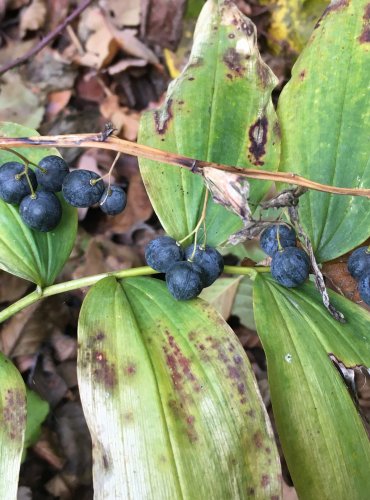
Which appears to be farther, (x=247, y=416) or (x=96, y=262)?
(x=96, y=262)

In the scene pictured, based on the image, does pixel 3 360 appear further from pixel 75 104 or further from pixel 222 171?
pixel 75 104

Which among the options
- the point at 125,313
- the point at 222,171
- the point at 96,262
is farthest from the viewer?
the point at 96,262

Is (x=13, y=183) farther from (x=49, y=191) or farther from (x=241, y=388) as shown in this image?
(x=241, y=388)

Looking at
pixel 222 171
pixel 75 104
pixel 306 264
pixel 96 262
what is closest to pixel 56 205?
pixel 222 171

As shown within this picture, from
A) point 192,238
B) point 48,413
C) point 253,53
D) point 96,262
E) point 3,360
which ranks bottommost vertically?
point 48,413

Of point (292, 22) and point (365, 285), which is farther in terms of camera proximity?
point (292, 22)

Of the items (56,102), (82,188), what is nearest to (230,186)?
(82,188)
